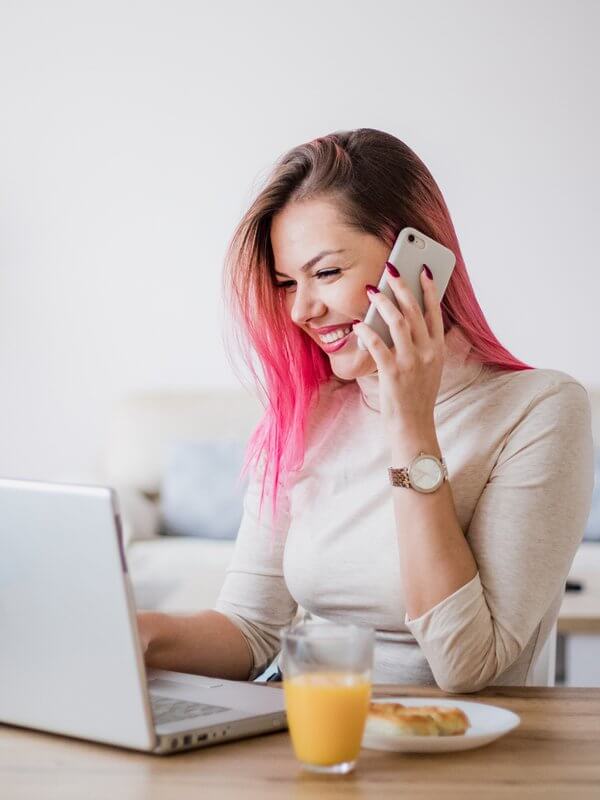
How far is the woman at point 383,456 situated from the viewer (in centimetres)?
113

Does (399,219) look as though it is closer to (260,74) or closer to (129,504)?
(129,504)

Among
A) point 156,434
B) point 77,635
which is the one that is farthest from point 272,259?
point 156,434

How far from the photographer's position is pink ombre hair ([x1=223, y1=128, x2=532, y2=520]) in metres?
1.35

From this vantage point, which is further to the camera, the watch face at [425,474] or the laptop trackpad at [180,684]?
the watch face at [425,474]

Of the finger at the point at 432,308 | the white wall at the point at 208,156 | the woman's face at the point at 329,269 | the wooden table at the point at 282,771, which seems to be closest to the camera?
the wooden table at the point at 282,771

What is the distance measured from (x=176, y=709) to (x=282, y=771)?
161 mm

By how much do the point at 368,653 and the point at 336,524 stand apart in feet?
1.86

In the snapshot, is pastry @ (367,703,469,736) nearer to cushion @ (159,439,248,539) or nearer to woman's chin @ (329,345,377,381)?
woman's chin @ (329,345,377,381)

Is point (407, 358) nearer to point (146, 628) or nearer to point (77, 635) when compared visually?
point (146, 628)

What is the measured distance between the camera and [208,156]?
4.25m

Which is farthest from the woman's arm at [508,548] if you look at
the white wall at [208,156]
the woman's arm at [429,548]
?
the white wall at [208,156]

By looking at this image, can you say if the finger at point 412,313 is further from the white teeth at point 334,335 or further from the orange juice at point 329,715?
the orange juice at point 329,715

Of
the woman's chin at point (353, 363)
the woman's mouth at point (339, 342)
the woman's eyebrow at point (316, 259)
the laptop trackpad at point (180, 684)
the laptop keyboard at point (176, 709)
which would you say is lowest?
the laptop trackpad at point (180, 684)

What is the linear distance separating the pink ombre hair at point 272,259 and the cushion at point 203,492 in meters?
→ 2.14
